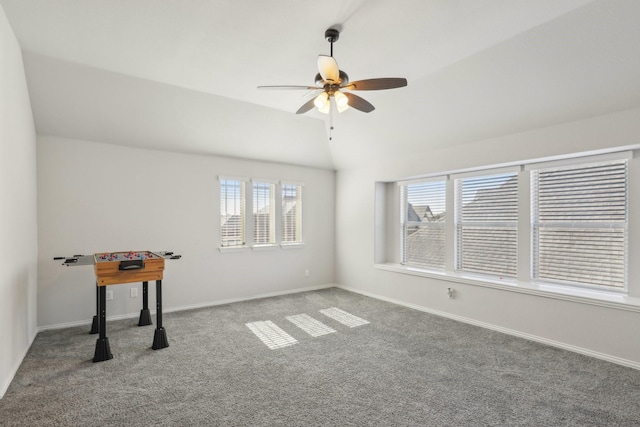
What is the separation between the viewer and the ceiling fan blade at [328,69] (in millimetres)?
2330

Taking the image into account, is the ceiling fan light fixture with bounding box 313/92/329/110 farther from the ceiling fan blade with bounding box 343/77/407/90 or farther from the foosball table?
the foosball table

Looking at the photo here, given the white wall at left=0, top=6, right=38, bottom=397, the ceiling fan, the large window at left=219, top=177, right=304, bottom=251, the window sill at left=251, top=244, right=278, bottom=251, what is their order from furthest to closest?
the window sill at left=251, top=244, right=278, bottom=251
the large window at left=219, top=177, right=304, bottom=251
the white wall at left=0, top=6, right=38, bottom=397
the ceiling fan

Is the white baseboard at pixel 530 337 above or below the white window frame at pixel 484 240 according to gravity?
below

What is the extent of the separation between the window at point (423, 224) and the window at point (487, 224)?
0.30 metres

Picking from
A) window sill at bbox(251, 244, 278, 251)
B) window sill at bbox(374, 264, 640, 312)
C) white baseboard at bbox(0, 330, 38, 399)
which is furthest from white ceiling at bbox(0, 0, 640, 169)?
white baseboard at bbox(0, 330, 38, 399)

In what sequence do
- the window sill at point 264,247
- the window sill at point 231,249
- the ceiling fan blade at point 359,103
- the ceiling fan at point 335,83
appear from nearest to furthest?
the ceiling fan at point 335,83, the ceiling fan blade at point 359,103, the window sill at point 231,249, the window sill at point 264,247

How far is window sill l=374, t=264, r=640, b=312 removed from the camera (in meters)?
3.12

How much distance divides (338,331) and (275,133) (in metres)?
3.05

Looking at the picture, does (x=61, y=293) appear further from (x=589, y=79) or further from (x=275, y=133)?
(x=589, y=79)

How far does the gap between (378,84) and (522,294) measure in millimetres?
2943

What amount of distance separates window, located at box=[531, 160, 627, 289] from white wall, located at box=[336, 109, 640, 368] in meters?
0.13

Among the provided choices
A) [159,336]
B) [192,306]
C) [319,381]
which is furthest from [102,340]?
[319,381]

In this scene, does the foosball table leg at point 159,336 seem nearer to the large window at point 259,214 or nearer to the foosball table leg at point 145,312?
the foosball table leg at point 145,312

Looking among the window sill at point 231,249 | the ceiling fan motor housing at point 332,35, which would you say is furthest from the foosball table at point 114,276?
the ceiling fan motor housing at point 332,35
